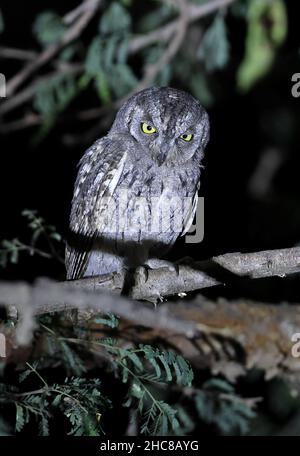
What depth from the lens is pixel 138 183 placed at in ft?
7.82

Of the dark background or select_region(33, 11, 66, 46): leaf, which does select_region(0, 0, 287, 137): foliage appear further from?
the dark background

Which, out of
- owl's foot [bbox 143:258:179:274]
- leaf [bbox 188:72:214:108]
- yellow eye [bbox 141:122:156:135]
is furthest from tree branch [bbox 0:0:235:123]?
owl's foot [bbox 143:258:179:274]

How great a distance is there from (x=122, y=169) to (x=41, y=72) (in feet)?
7.16

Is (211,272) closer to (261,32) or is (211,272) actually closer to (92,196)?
(92,196)

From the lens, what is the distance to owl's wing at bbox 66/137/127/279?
7.87 feet

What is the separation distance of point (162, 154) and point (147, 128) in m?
0.14

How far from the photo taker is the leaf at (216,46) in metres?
3.12

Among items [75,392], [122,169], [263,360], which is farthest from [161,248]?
[75,392]

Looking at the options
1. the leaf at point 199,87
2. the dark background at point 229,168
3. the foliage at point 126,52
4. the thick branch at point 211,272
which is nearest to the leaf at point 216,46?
the foliage at point 126,52

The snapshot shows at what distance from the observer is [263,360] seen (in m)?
2.65

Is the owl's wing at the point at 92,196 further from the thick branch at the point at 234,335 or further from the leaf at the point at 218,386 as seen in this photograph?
the leaf at the point at 218,386

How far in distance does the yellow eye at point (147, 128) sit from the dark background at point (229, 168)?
1.41 meters

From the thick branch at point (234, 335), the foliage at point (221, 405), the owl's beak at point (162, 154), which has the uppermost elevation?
the owl's beak at point (162, 154)

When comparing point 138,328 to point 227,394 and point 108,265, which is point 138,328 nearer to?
point 108,265
